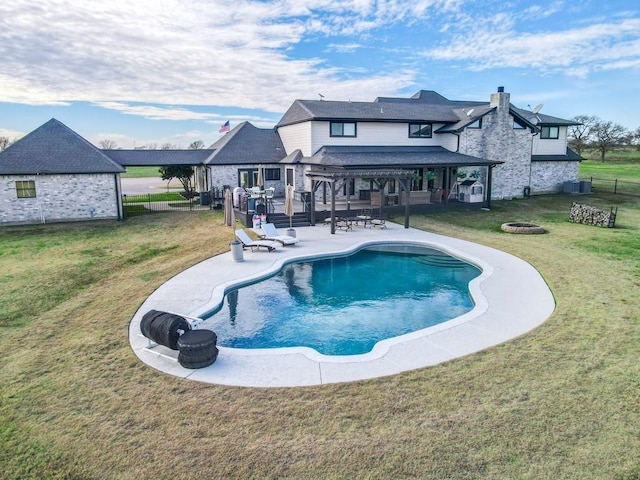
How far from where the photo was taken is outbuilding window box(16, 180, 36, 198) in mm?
22141

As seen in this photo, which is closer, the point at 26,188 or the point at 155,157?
the point at 26,188

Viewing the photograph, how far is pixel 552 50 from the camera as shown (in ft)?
104

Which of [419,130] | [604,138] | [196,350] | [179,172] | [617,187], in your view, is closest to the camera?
[196,350]

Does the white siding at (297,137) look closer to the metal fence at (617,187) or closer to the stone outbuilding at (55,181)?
the stone outbuilding at (55,181)

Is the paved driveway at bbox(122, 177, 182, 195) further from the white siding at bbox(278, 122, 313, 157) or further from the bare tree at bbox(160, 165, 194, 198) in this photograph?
the white siding at bbox(278, 122, 313, 157)

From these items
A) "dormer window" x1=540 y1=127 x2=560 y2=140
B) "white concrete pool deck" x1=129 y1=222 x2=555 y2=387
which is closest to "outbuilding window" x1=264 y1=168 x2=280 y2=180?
"white concrete pool deck" x1=129 y1=222 x2=555 y2=387

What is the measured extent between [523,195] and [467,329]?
81.0 ft

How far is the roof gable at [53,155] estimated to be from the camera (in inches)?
874

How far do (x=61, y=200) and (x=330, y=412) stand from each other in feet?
71.1

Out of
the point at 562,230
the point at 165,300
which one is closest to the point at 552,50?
the point at 562,230

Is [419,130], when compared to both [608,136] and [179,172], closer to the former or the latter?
[179,172]

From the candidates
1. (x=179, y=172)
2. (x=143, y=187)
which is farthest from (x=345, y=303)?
(x=143, y=187)

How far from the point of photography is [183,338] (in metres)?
8.30

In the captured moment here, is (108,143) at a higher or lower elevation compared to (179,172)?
higher
